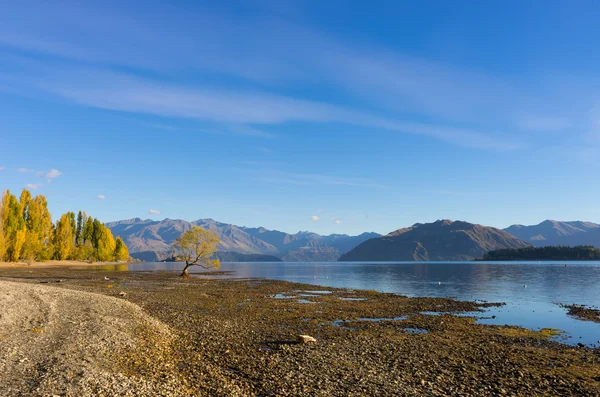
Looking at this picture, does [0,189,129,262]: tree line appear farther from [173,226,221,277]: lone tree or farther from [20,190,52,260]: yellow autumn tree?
[173,226,221,277]: lone tree

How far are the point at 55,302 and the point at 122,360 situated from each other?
22.4 meters

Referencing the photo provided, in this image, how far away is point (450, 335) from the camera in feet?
108

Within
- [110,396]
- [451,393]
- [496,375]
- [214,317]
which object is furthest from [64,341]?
[496,375]

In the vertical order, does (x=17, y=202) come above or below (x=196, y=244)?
above

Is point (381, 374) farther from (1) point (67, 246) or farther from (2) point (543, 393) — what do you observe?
(1) point (67, 246)

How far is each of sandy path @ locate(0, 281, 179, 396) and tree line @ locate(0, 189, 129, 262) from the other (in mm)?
107783

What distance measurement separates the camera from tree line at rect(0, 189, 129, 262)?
417 feet

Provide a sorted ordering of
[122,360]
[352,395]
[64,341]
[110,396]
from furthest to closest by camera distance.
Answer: [64,341]
[122,360]
[352,395]
[110,396]

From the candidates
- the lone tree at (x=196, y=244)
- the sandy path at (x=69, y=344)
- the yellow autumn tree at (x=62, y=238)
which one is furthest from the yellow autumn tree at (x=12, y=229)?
the sandy path at (x=69, y=344)

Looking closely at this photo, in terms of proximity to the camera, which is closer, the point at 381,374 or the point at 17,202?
A: the point at 381,374

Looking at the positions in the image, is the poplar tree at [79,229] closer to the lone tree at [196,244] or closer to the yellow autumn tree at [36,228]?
the yellow autumn tree at [36,228]

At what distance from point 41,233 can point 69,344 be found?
153388mm

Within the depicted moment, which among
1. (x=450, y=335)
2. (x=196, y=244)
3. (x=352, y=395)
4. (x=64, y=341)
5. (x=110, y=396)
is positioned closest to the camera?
(x=110, y=396)

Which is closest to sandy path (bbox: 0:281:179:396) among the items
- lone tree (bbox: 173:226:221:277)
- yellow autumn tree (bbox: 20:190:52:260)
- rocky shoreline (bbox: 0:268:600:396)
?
rocky shoreline (bbox: 0:268:600:396)
